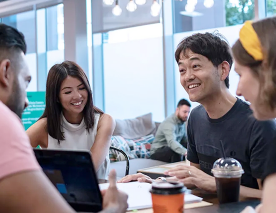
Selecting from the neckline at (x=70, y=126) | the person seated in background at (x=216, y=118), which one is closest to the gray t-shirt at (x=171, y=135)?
the neckline at (x=70, y=126)

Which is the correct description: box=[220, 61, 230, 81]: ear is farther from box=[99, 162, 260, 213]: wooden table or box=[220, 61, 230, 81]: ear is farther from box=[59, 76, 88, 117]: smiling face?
box=[59, 76, 88, 117]: smiling face

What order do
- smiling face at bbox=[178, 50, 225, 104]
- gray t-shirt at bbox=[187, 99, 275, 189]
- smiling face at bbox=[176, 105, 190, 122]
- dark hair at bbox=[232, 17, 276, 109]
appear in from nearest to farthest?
dark hair at bbox=[232, 17, 276, 109]
gray t-shirt at bbox=[187, 99, 275, 189]
smiling face at bbox=[178, 50, 225, 104]
smiling face at bbox=[176, 105, 190, 122]

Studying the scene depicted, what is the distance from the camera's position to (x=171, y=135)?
20.2 feet

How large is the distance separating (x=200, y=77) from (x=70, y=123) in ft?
3.43

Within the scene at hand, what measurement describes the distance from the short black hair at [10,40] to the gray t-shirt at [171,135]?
4917mm

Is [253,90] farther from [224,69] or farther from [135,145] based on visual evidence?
[135,145]

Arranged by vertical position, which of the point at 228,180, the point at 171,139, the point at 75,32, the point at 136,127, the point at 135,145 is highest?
the point at 75,32

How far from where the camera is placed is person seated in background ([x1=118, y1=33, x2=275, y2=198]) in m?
1.78

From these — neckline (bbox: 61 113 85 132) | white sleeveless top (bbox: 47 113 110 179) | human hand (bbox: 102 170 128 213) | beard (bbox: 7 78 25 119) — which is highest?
beard (bbox: 7 78 25 119)

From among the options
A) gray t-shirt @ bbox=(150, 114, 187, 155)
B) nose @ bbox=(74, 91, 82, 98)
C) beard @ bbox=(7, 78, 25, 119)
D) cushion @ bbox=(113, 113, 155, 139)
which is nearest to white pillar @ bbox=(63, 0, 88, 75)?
cushion @ bbox=(113, 113, 155, 139)

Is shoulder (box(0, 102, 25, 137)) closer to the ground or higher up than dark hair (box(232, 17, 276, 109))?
closer to the ground

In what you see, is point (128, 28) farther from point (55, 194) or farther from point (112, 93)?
point (55, 194)

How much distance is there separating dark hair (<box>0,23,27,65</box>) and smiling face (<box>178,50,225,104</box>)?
0.99 m

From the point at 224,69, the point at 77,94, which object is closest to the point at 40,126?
the point at 77,94
